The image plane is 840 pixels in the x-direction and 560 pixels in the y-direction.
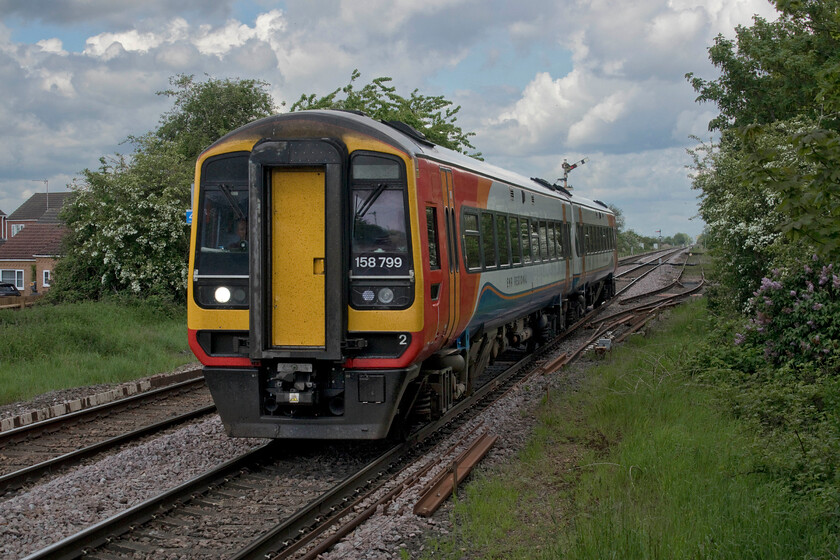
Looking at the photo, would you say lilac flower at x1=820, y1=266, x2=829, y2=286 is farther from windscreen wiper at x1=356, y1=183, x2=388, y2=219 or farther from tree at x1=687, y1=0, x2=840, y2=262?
windscreen wiper at x1=356, y1=183, x2=388, y2=219

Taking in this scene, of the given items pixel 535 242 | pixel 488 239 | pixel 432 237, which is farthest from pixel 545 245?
pixel 432 237

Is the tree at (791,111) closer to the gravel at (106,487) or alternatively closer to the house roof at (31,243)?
the gravel at (106,487)

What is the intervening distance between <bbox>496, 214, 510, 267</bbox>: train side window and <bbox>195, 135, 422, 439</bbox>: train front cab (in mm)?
3631

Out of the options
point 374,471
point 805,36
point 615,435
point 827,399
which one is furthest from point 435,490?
point 805,36

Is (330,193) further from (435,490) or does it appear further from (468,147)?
(468,147)

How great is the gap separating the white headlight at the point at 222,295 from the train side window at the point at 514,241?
5.03m

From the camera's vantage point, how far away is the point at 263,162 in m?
7.31

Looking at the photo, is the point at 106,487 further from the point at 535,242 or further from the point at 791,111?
the point at 791,111

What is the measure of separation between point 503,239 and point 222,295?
4.70 m

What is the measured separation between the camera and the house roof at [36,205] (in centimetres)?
7175

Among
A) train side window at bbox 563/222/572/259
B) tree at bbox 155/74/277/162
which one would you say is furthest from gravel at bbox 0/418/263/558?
tree at bbox 155/74/277/162

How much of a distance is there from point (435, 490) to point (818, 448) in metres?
3.11

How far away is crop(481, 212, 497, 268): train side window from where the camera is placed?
1009 centimetres

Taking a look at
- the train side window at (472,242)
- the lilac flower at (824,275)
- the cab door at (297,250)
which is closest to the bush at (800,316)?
the lilac flower at (824,275)
